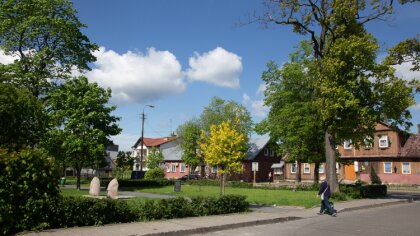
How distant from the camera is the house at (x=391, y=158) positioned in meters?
47.2

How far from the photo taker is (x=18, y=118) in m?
21.8

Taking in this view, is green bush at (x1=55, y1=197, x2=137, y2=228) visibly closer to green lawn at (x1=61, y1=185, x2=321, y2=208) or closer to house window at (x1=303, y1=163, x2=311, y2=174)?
green lawn at (x1=61, y1=185, x2=321, y2=208)

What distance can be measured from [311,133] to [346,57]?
1287 cm

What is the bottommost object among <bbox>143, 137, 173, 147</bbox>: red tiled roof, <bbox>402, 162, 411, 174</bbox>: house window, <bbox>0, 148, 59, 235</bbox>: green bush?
<bbox>0, 148, 59, 235</bbox>: green bush

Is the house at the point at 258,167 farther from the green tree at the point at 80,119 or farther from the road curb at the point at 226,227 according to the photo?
the road curb at the point at 226,227

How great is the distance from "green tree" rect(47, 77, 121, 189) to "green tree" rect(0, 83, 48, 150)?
29.4ft

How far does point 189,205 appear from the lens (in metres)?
15.4

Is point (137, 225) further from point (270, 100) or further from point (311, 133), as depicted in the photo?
point (270, 100)

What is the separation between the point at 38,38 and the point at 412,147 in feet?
141

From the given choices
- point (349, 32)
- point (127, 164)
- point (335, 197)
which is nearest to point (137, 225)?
point (335, 197)

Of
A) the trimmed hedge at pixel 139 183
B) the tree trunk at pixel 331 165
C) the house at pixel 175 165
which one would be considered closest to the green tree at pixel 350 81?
the tree trunk at pixel 331 165

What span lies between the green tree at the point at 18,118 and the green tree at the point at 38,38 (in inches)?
351

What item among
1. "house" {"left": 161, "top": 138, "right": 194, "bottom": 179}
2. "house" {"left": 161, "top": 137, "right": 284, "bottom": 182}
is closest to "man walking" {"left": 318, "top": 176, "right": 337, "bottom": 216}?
"house" {"left": 161, "top": 137, "right": 284, "bottom": 182}

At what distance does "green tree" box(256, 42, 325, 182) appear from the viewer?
1468 inches
